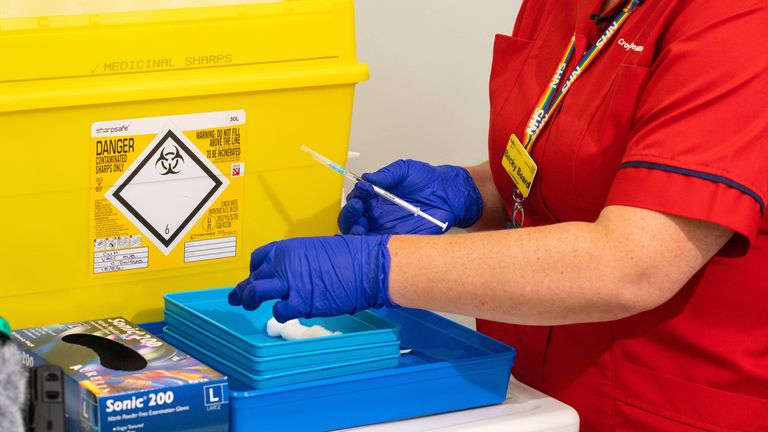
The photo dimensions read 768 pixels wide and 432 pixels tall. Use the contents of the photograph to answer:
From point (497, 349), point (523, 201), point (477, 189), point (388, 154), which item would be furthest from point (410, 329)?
point (388, 154)

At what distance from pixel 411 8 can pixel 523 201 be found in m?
0.91

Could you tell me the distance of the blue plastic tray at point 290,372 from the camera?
98cm

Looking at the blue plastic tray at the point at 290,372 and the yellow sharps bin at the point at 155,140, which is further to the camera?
the yellow sharps bin at the point at 155,140

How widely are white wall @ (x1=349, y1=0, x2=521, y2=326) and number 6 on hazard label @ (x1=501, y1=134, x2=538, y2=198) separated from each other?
817 millimetres

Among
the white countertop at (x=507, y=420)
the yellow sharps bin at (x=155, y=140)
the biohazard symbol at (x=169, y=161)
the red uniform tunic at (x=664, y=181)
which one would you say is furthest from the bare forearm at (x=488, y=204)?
the biohazard symbol at (x=169, y=161)

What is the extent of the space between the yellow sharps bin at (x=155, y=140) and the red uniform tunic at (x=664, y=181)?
296 millimetres

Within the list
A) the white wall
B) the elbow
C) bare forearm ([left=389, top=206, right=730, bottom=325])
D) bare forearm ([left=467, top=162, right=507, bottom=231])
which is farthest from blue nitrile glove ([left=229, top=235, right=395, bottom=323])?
the white wall

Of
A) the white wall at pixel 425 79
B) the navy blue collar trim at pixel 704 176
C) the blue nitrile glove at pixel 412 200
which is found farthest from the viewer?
the white wall at pixel 425 79

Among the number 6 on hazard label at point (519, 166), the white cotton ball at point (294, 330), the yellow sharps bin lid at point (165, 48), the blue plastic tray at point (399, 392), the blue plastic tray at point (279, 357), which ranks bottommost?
the blue plastic tray at point (399, 392)

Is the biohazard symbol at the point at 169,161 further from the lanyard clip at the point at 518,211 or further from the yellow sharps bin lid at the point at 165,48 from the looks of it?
the lanyard clip at the point at 518,211

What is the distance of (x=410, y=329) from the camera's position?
1.23 metres

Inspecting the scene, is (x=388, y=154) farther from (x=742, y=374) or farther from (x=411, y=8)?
(x=742, y=374)

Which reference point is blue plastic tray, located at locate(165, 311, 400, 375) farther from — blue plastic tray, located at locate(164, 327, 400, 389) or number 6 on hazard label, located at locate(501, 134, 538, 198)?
number 6 on hazard label, located at locate(501, 134, 538, 198)

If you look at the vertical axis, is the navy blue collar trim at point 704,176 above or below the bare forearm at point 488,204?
above
